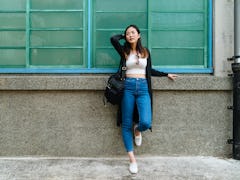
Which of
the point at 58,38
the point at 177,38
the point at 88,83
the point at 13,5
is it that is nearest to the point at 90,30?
the point at 58,38

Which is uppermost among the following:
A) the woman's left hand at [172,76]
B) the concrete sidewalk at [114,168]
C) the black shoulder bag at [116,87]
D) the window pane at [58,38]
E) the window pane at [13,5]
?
the window pane at [13,5]

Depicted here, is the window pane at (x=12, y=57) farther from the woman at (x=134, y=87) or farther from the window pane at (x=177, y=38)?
the window pane at (x=177, y=38)

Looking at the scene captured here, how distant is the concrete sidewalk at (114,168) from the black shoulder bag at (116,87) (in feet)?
3.21

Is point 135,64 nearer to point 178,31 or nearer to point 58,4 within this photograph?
point 178,31

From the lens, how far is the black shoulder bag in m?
4.30

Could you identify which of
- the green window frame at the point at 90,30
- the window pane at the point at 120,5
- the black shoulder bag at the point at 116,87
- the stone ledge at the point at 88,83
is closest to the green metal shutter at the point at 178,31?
the green window frame at the point at 90,30

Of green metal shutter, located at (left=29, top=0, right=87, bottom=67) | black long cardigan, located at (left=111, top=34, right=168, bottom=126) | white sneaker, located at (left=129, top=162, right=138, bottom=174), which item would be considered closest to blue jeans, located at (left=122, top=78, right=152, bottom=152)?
black long cardigan, located at (left=111, top=34, right=168, bottom=126)

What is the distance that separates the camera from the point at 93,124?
4828 millimetres

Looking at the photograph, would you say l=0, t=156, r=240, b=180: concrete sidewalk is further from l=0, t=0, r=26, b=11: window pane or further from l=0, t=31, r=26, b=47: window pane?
l=0, t=0, r=26, b=11: window pane

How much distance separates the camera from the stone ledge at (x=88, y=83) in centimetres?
473

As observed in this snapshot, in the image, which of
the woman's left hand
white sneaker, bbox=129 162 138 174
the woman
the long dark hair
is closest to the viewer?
white sneaker, bbox=129 162 138 174

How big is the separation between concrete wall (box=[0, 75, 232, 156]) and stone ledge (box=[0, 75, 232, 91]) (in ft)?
0.26

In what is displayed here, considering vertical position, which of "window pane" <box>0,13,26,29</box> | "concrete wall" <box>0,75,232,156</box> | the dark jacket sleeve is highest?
"window pane" <box>0,13,26,29</box>

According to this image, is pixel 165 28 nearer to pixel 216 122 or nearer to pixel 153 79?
pixel 153 79
